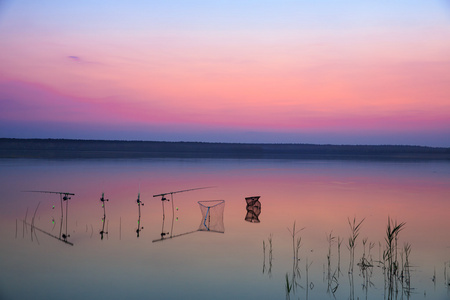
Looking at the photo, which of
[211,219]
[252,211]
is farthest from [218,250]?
[252,211]

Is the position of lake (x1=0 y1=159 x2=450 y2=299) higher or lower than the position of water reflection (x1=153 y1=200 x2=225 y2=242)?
lower

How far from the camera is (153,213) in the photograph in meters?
19.5

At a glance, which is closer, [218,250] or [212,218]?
[218,250]

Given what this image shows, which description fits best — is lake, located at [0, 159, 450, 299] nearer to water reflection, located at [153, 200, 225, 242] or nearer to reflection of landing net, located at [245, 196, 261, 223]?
water reflection, located at [153, 200, 225, 242]

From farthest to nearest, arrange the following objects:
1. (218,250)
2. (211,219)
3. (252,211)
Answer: (252,211) → (211,219) → (218,250)

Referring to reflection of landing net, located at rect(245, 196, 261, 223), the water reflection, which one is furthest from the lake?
reflection of landing net, located at rect(245, 196, 261, 223)

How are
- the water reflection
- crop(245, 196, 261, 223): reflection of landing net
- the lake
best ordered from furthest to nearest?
crop(245, 196, 261, 223): reflection of landing net, the water reflection, the lake

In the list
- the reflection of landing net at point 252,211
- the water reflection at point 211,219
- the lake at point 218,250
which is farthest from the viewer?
the reflection of landing net at point 252,211

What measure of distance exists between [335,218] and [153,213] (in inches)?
315

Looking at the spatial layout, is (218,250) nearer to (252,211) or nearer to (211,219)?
(211,219)

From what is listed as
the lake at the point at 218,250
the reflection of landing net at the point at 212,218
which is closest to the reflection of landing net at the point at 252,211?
the lake at the point at 218,250

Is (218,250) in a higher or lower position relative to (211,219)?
lower

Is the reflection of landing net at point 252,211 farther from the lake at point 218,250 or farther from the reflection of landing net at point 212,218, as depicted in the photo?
the reflection of landing net at point 212,218

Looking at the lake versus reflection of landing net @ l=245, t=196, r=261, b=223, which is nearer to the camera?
the lake
